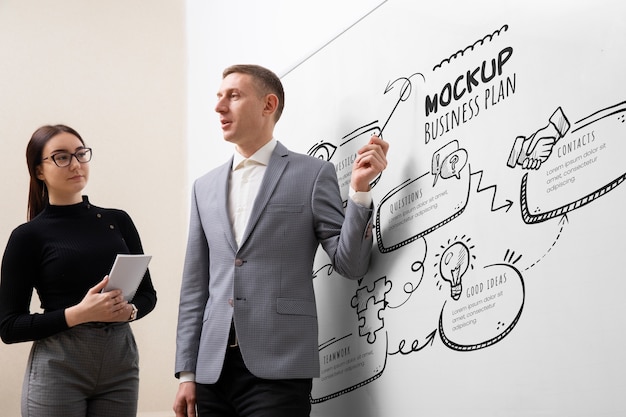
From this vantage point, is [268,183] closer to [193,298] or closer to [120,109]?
[193,298]

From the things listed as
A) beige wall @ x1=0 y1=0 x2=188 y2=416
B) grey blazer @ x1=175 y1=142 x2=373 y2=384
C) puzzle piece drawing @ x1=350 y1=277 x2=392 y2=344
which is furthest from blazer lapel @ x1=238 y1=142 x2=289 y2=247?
beige wall @ x1=0 y1=0 x2=188 y2=416

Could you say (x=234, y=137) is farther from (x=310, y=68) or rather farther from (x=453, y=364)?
(x=453, y=364)

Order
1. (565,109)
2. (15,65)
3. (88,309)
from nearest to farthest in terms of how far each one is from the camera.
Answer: (565,109) < (88,309) < (15,65)

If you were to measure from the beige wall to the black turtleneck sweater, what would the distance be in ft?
5.76

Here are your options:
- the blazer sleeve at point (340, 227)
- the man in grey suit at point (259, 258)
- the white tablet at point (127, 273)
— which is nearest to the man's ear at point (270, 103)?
the man in grey suit at point (259, 258)

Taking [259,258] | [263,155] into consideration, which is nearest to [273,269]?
[259,258]

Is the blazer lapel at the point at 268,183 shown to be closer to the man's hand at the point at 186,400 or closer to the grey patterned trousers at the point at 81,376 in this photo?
the man's hand at the point at 186,400

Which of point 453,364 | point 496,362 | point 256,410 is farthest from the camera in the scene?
point 256,410

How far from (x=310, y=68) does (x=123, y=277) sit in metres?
0.95

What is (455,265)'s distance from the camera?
186cm

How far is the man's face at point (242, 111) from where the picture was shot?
2293 mm

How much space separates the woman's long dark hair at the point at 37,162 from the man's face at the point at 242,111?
0.55 meters

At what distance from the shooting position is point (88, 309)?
2227 millimetres

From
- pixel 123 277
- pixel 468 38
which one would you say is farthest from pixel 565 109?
pixel 123 277
